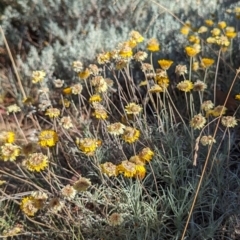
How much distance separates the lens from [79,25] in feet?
10.5

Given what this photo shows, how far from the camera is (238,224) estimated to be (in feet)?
6.08

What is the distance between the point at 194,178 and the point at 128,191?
292mm

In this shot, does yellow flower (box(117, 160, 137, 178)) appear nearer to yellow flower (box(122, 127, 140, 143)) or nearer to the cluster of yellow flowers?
the cluster of yellow flowers

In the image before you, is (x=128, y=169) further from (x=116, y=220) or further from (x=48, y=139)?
(x=48, y=139)

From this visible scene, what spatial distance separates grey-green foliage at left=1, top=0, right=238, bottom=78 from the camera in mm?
3070

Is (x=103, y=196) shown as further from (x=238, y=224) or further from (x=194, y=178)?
(x=238, y=224)

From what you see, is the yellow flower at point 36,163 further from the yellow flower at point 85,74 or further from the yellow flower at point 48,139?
the yellow flower at point 85,74

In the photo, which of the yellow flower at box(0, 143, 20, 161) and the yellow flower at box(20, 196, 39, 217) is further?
the yellow flower at box(0, 143, 20, 161)

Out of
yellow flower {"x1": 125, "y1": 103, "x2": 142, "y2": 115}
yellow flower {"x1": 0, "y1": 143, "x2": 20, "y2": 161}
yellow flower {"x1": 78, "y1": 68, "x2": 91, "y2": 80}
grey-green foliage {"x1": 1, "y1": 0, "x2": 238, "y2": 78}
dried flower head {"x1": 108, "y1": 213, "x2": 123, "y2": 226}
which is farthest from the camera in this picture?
grey-green foliage {"x1": 1, "y1": 0, "x2": 238, "y2": 78}

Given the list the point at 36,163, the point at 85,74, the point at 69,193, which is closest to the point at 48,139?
the point at 36,163

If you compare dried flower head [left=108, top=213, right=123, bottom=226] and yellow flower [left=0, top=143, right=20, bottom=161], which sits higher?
yellow flower [left=0, top=143, right=20, bottom=161]

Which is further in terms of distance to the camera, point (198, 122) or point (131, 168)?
point (198, 122)

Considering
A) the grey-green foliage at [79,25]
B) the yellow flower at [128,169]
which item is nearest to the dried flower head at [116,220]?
the yellow flower at [128,169]

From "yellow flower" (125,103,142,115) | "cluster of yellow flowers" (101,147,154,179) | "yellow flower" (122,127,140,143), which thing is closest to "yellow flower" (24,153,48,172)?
"cluster of yellow flowers" (101,147,154,179)
